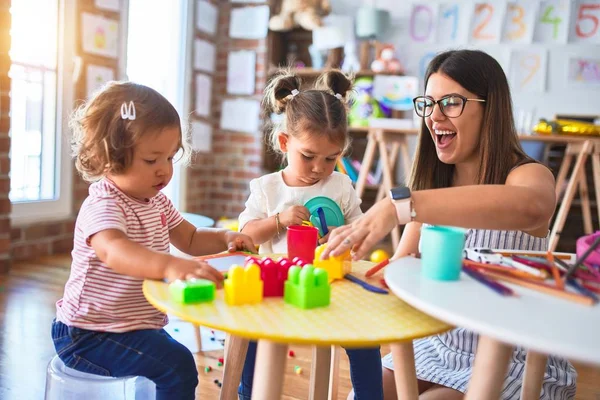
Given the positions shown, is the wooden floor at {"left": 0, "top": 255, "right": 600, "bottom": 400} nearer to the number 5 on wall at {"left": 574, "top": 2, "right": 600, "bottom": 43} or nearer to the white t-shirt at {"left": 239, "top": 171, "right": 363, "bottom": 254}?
the white t-shirt at {"left": 239, "top": 171, "right": 363, "bottom": 254}

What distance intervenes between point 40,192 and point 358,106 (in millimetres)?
2379

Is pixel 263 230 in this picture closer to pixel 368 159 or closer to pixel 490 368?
pixel 490 368

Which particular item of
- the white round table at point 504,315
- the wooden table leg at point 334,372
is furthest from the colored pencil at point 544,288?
the wooden table leg at point 334,372

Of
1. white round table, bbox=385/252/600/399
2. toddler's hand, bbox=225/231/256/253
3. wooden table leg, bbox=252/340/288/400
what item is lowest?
wooden table leg, bbox=252/340/288/400

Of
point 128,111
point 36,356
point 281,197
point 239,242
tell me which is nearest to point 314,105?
point 281,197

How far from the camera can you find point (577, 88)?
447 centimetres

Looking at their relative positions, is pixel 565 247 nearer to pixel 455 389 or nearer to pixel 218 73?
pixel 218 73

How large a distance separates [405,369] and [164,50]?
3894mm

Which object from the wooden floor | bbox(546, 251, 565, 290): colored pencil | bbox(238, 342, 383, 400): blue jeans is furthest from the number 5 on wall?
bbox(546, 251, 565, 290): colored pencil

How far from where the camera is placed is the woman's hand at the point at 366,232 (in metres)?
0.98

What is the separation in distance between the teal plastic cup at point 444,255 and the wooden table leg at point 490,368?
109 mm

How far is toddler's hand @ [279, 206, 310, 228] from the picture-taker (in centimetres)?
146

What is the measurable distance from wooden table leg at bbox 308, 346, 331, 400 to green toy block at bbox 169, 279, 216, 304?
416 mm

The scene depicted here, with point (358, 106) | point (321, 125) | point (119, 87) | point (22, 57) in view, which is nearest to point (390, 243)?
point (358, 106)
